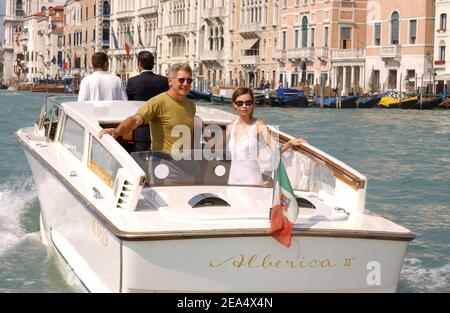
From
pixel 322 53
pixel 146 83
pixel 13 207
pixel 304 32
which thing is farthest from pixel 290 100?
pixel 146 83

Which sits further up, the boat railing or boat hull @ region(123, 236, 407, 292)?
the boat railing

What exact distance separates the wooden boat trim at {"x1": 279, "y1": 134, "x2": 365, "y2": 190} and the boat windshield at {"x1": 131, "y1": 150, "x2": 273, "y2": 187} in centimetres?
24

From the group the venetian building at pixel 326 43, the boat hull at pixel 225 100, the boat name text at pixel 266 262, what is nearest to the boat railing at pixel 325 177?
the boat name text at pixel 266 262

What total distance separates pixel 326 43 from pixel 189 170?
3500 cm

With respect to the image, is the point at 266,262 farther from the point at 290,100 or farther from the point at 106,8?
the point at 106,8

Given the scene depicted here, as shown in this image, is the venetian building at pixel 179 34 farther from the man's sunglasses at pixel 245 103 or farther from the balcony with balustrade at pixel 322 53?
the man's sunglasses at pixel 245 103

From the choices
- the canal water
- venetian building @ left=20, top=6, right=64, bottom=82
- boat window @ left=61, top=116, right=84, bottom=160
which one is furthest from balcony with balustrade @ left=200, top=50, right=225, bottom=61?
boat window @ left=61, top=116, right=84, bottom=160

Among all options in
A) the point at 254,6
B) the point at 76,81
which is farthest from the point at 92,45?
the point at 254,6

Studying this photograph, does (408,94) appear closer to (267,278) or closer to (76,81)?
(267,278)

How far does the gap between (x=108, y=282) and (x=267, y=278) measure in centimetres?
72

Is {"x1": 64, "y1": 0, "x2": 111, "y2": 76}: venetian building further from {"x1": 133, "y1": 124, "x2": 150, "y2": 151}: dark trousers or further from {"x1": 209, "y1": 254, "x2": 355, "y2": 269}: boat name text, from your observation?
{"x1": 209, "y1": 254, "x2": 355, "y2": 269}: boat name text

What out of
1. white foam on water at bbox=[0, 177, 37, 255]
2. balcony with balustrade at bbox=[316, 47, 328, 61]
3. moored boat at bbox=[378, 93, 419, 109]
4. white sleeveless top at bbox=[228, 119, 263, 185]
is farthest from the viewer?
balcony with balustrade at bbox=[316, 47, 328, 61]

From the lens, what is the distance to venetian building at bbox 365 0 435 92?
3384 centimetres

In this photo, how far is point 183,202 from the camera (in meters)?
4.36
